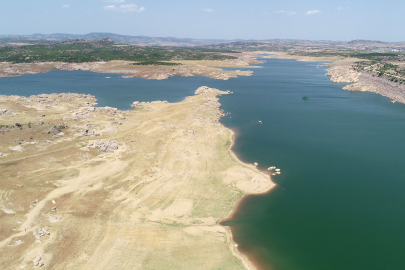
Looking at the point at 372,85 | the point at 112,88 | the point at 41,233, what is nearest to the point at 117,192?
the point at 41,233

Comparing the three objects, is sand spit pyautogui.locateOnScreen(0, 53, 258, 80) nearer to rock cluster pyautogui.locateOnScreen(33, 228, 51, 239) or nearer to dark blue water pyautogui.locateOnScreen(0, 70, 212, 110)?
dark blue water pyautogui.locateOnScreen(0, 70, 212, 110)

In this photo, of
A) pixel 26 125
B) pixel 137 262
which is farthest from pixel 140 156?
pixel 26 125

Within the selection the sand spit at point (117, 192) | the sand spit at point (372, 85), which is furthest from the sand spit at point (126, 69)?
the sand spit at point (117, 192)

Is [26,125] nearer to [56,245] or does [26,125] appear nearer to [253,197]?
[56,245]

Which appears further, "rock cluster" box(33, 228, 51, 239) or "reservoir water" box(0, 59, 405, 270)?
"reservoir water" box(0, 59, 405, 270)

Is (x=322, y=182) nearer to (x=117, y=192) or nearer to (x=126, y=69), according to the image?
(x=117, y=192)

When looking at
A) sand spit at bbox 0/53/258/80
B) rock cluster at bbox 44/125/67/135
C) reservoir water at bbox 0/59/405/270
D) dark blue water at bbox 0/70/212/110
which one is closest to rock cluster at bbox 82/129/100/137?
rock cluster at bbox 44/125/67/135
